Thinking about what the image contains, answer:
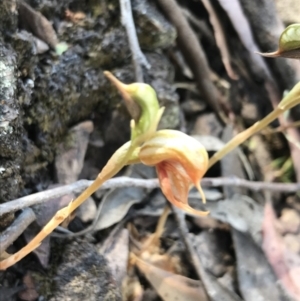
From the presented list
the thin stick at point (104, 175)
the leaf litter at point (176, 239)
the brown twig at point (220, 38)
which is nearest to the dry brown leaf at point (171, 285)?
the leaf litter at point (176, 239)

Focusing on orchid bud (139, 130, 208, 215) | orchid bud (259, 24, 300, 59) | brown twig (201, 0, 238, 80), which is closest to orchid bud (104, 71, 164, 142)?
orchid bud (139, 130, 208, 215)

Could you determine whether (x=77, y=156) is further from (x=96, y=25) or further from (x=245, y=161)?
Answer: (x=245, y=161)

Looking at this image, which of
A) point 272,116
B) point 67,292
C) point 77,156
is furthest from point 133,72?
point 67,292

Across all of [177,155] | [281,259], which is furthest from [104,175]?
[281,259]

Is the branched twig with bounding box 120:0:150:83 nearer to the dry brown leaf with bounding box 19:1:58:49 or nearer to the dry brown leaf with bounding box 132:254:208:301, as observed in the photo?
the dry brown leaf with bounding box 19:1:58:49

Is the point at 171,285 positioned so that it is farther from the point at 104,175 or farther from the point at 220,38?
the point at 220,38
